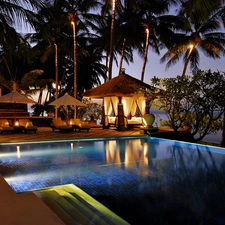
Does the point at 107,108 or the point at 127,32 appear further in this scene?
the point at 127,32

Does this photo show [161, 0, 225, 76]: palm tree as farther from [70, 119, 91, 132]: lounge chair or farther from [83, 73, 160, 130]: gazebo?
[70, 119, 91, 132]: lounge chair

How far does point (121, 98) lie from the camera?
1441 cm

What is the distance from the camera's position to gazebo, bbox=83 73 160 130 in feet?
45.4

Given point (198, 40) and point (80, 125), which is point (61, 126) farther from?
point (198, 40)

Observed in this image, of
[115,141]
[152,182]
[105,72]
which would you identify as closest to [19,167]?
[152,182]

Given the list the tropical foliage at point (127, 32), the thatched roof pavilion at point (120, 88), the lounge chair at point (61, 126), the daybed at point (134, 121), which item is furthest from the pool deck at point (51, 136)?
the tropical foliage at point (127, 32)

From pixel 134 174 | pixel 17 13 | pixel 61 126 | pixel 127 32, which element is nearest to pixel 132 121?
pixel 61 126

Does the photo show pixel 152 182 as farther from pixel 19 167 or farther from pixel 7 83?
pixel 7 83

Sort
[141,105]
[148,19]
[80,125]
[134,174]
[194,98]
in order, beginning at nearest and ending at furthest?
[134,174], [194,98], [80,125], [141,105], [148,19]

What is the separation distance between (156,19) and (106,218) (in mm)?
17523

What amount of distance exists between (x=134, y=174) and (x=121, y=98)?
351 inches

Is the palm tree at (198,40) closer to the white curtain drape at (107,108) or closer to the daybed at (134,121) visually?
the daybed at (134,121)

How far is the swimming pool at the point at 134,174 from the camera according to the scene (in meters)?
3.86

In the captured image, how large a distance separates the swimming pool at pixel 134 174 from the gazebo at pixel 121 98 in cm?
426
